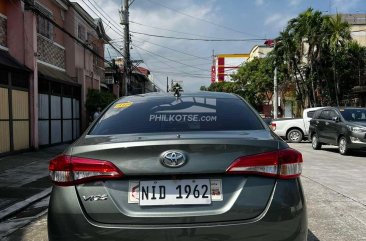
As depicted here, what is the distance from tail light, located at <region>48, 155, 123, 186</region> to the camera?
122 inches

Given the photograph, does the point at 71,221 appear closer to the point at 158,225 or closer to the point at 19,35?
the point at 158,225

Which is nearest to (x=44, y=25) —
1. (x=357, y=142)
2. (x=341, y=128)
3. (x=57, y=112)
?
Answer: (x=57, y=112)

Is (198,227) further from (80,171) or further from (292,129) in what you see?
(292,129)

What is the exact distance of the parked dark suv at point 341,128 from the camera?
1510 cm

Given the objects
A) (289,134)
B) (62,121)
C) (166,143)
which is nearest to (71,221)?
(166,143)

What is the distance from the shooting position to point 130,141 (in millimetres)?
3223

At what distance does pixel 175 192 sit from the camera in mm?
3068

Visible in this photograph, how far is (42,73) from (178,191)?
16084 millimetres

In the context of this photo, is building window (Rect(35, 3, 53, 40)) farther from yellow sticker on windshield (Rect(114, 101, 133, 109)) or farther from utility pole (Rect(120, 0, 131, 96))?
yellow sticker on windshield (Rect(114, 101, 133, 109))

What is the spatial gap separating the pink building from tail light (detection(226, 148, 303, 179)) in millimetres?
12488

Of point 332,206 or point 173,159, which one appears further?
point 332,206

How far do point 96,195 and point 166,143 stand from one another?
55cm

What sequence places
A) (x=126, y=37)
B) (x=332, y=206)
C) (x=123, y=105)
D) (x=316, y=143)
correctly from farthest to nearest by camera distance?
(x=126, y=37) < (x=316, y=143) < (x=332, y=206) < (x=123, y=105)

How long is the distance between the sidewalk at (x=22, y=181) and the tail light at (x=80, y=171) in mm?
4044
